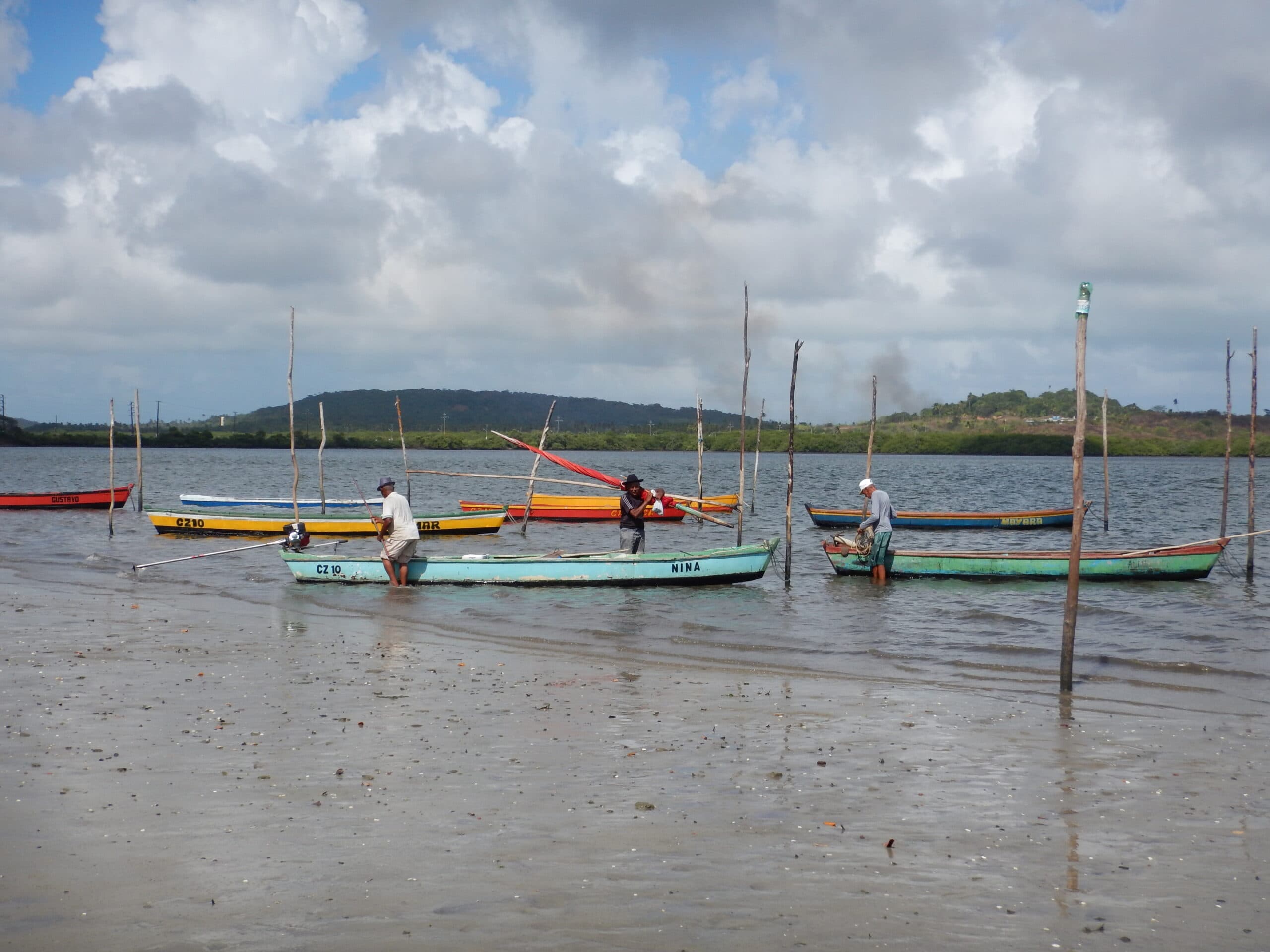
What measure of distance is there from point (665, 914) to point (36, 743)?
5.83 meters

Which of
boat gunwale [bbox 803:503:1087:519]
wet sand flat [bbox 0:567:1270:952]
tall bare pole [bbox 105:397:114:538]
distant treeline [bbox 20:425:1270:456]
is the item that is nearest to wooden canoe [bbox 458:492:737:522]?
boat gunwale [bbox 803:503:1087:519]

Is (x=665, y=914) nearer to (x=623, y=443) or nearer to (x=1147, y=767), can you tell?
(x=1147, y=767)

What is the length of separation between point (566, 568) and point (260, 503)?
2142 centimetres

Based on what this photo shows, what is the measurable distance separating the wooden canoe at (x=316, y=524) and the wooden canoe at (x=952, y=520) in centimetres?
1116

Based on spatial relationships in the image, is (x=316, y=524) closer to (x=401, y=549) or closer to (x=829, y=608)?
(x=401, y=549)

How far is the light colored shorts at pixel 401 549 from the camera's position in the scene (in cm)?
2009

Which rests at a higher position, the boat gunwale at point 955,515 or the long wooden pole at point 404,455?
the long wooden pole at point 404,455

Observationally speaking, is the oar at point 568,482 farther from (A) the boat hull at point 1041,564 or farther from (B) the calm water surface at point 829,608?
(A) the boat hull at point 1041,564

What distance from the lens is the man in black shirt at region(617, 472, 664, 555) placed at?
20.8m

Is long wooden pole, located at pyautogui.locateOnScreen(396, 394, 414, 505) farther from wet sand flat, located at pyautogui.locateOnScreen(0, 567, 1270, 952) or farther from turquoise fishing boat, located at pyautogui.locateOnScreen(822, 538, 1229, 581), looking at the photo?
turquoise fishing boat, located at pyautogui.locateOnScreen(822, 538, 1229, 581)

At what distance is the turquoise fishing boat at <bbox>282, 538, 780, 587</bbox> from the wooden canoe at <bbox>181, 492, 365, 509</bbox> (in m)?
17.2

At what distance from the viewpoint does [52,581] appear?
851 inches

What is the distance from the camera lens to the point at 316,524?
104 feet

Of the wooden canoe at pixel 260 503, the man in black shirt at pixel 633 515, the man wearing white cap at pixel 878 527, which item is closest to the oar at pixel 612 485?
the man in black shirt at pixel 633 515
